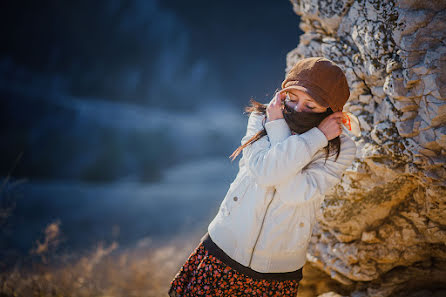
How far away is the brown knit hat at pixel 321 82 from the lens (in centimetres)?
117

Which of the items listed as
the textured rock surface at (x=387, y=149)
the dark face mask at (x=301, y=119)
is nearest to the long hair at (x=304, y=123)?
the dark face mask at (x=301, y=119)

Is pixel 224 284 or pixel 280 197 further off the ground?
pixel 280 197

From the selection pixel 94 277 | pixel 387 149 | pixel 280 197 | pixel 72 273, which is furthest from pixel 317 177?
pixel 94 277

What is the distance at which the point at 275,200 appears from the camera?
125cm

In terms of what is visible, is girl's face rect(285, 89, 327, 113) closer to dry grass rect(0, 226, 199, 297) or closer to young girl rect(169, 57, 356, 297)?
young girl rect(169, 57, 356, 297)

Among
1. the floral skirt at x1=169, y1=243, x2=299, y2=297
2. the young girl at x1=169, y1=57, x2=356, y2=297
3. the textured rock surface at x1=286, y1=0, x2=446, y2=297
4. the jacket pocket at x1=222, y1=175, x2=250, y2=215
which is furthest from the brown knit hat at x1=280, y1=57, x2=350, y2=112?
the floral skirt at x1=169, y1=243, x2=299, y2=297

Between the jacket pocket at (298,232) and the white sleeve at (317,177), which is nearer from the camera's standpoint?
the white sleeve at (317,177)

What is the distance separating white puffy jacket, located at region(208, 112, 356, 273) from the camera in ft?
3.77

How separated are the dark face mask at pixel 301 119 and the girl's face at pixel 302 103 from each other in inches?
0.8

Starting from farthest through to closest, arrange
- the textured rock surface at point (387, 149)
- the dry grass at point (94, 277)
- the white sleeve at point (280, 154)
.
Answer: the dry grass at point (94, 277), the textured rock surface at point (387, 149), the white sleeve at point (280, 154)

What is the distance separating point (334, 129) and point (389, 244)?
1566 mm

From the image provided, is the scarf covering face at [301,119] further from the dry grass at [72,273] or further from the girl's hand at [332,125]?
the dry grass at [72,273]

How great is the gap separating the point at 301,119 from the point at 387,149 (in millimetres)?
1004

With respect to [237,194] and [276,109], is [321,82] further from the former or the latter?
[237,194]
